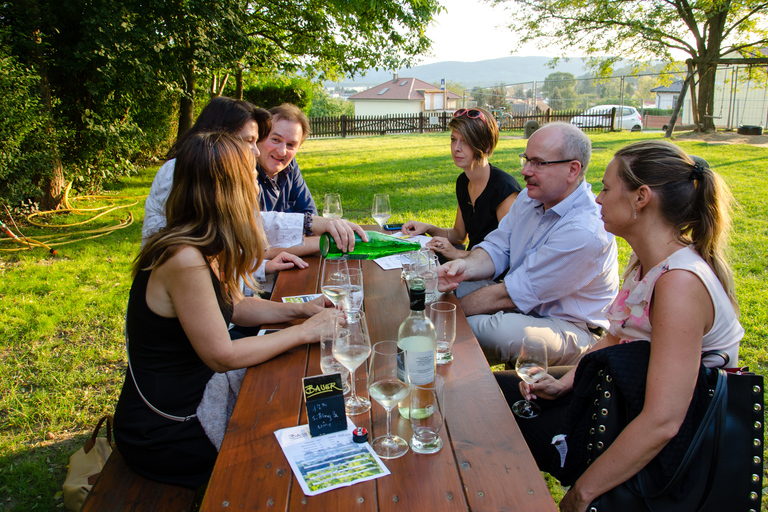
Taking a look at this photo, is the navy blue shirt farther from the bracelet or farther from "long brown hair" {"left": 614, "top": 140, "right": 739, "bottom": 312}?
"long brown hair" {"left": 614, "top": 140, "right": 739, "bottom": 312}

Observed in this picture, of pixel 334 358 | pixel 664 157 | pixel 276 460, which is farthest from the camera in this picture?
pixel 664 157

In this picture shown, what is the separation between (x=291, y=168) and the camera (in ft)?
14.5

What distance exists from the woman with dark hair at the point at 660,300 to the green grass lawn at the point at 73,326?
1.51 ft

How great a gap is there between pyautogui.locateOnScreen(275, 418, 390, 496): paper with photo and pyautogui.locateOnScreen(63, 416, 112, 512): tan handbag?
1.29 m

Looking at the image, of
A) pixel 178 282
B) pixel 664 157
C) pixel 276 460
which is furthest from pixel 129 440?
pixel 664 157

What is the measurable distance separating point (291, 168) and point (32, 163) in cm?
514

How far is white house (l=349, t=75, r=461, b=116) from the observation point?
186 ft

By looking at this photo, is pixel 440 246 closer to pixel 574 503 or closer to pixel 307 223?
pixel 307 223

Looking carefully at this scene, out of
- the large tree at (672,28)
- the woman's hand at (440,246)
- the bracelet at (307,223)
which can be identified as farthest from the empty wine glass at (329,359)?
the large tree at (672,28)

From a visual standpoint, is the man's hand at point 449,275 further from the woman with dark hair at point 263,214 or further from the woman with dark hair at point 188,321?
the woman with dark hair at point 188,321

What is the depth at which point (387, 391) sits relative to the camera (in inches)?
56.3

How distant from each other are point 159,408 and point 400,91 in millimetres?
60751

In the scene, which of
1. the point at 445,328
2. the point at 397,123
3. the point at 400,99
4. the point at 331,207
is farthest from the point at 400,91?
the point at 445,328

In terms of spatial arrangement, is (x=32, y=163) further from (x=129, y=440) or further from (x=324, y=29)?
(x=324, y=29)
